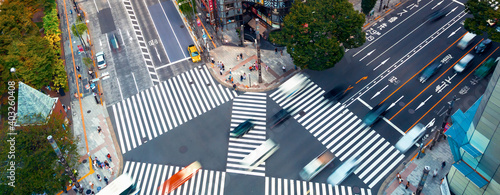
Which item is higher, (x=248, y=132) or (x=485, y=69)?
(x=485, y=69)

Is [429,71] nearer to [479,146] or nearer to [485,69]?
[485,69]

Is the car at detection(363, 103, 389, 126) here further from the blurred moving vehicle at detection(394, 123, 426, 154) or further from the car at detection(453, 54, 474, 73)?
the car at detection(453, 54, 474, 73)

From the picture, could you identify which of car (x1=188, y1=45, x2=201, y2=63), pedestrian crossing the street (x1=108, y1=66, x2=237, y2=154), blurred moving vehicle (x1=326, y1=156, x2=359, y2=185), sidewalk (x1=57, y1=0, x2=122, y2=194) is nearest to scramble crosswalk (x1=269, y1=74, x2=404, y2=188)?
blurred moving vehicle (x1=326, y1=156, x2=359, y2=185)

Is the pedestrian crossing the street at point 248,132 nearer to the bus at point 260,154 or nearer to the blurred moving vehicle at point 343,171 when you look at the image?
the bus at point 260,154

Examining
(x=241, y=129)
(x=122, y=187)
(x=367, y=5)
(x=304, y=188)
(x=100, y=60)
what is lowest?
(x=304, y=188)

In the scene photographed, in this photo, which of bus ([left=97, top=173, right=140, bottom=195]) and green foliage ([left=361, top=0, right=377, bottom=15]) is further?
green foliage ([left=361, top=0, right=377, bottom=15])

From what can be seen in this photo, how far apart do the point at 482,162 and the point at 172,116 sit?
54694 mm

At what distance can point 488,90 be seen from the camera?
166 ft

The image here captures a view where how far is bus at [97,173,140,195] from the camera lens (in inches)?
2621

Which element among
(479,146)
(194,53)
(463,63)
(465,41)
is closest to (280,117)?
(194,53)

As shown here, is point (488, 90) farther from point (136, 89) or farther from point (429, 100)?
point (136, 89)

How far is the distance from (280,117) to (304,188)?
53.5 feet

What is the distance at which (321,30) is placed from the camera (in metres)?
76.8

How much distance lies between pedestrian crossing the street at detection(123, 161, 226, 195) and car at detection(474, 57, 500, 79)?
Answer: 56.1 m
